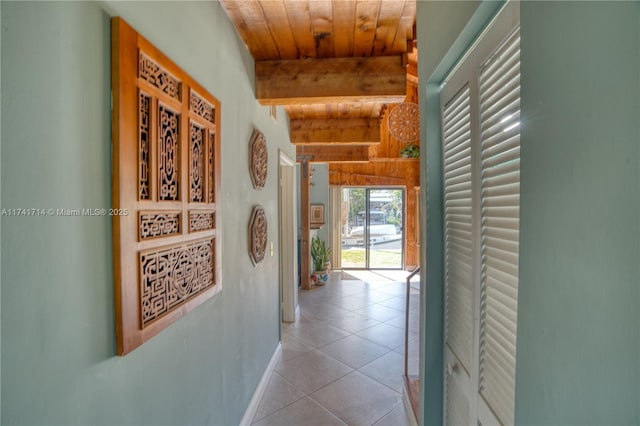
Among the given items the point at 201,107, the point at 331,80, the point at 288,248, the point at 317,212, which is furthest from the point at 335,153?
the point at 201,107

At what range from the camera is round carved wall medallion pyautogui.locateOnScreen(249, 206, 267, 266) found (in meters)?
2.04

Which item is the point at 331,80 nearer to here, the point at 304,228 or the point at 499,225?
the point at 499,225

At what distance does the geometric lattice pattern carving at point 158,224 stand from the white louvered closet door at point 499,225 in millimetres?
1058

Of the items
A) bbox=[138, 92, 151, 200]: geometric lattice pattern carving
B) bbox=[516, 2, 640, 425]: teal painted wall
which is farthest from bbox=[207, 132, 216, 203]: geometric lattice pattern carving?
bbox=[516, 2, 640, 425]: teal painted wall

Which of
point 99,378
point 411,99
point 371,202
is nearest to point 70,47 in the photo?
point 99,378

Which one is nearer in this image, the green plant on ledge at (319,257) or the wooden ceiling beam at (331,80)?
the wooden ceiling beam at (331,80)

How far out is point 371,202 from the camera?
281 inches

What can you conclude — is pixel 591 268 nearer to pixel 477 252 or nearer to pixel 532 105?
pixel 532 105

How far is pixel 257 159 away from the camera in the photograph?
7.03 feet

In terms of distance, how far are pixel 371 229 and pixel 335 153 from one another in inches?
108

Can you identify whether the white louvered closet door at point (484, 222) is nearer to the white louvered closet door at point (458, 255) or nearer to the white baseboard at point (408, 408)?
the white louvered closet door at point (458, 255)

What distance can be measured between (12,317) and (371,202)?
6816 millimetres

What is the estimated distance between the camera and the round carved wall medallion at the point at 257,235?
204 centimetres

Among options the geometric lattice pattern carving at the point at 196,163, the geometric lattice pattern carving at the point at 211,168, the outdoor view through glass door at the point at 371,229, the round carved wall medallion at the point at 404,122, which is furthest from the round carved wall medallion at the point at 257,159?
the outdoor view through glass door at the point at 371,229
